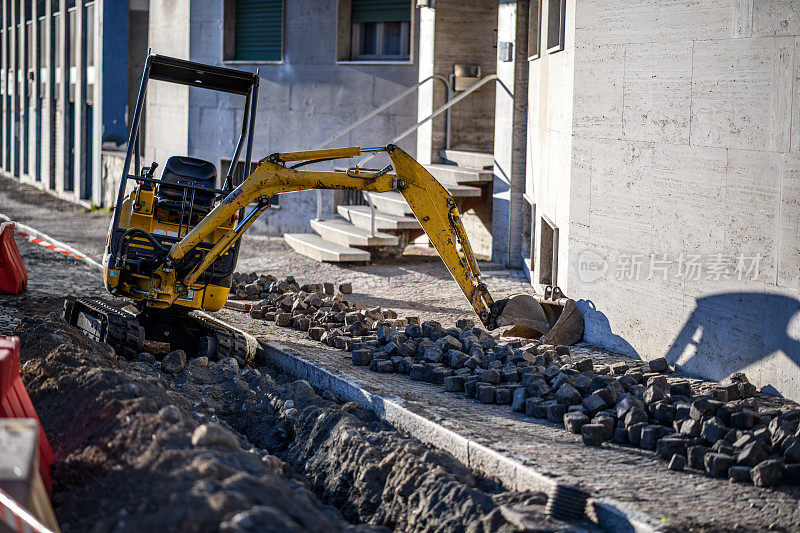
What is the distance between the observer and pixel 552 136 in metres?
11.9

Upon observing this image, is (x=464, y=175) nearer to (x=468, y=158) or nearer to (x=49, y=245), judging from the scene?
(x=468, y=158)

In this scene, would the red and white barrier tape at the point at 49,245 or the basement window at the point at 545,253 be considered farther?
the red and white barrier tape at the point at 49,245

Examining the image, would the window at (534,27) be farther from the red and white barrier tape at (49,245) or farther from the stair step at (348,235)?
the red and white barrier tape at (49,245)

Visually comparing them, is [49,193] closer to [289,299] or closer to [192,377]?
[289,299]

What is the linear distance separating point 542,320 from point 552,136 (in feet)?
9.00

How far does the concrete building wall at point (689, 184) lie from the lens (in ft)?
25.2

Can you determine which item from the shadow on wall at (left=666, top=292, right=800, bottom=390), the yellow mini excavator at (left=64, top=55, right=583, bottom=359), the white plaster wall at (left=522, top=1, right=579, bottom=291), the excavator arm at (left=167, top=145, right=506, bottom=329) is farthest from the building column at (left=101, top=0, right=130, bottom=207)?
the shadow on wall at (left=666, top=292, right=800, bottom=390)

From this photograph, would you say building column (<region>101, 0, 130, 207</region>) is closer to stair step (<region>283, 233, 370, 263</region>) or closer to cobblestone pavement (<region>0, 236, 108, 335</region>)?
cobblestone pavement (<region>0, 236, 108, 335</region>)

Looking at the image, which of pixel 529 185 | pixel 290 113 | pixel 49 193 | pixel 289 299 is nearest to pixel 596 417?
pixel 289 299

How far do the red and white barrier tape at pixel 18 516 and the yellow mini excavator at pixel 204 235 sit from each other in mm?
5019

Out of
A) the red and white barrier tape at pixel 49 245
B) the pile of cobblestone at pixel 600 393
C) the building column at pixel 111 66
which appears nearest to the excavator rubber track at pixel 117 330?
the pile of cobblestone at pixel 600 393

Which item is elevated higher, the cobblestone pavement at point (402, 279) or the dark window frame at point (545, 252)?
the dark window frame at point (545, 252)

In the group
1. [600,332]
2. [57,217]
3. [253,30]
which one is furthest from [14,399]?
[57,217]

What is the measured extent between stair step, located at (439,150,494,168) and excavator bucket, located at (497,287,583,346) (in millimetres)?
5307
